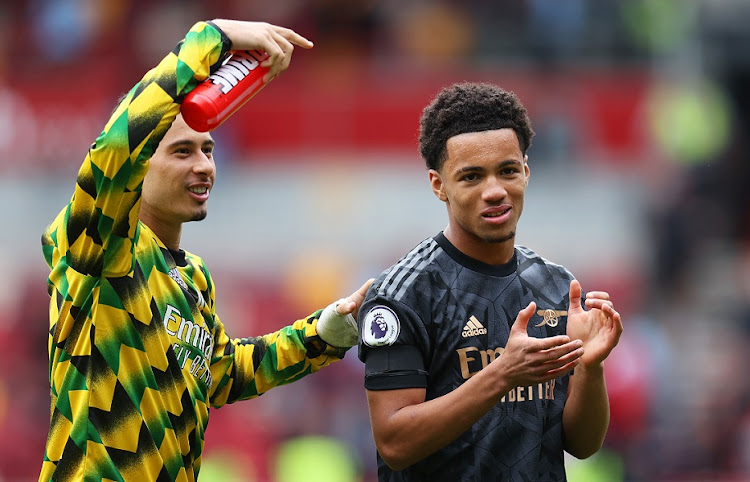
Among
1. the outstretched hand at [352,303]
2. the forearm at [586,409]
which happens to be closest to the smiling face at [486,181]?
the forearm at [586,409]

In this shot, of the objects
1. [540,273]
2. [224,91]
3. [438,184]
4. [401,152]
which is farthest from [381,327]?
[401,152]

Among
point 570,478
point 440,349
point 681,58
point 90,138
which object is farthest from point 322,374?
point 440,349

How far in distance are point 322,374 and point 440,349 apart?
826 centimetres

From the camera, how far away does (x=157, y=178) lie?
474 centimetres

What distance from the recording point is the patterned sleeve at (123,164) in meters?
4.05

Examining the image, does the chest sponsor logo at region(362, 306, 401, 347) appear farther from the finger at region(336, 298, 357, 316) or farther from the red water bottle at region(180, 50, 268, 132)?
the red water bottle at region(180, 50, 268, 132)

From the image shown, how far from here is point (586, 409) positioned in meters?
4.43

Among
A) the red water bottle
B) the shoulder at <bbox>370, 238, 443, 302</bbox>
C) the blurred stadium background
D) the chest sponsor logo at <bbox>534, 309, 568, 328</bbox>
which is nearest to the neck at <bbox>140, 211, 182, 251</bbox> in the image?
the red water bottle

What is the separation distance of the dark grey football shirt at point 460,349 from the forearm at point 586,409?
0.16 ft

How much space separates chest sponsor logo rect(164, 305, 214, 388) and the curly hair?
1062mm

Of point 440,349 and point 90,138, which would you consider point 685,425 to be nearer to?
point 90,138

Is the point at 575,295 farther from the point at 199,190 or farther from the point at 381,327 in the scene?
the point at 199,190

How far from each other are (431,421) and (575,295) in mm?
751

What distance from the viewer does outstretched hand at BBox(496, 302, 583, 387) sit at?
3.88 metres
